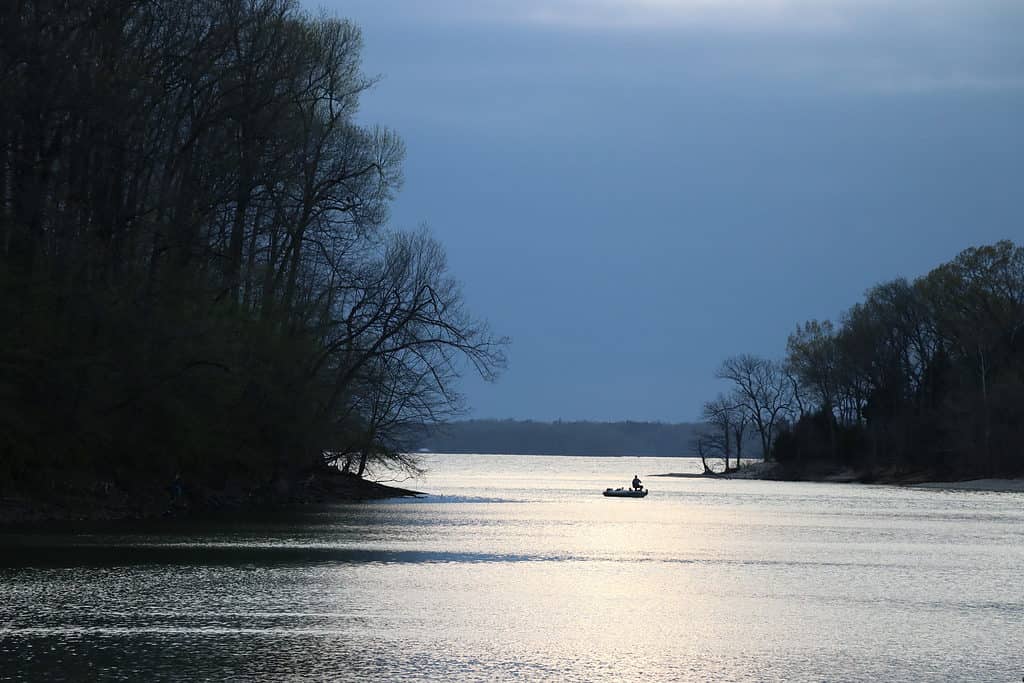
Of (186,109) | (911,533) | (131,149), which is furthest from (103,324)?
(911,533)

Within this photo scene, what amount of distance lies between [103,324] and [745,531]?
74.6ft

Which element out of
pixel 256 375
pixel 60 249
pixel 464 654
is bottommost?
pixel 464 654

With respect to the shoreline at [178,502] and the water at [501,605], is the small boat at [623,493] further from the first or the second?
the water at [501,605]

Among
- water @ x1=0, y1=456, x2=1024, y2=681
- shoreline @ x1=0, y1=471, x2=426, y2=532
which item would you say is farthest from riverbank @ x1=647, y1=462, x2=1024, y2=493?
water @ x1=0, y1=456, x2=1024, y2=681

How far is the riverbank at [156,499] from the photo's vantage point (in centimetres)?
3997

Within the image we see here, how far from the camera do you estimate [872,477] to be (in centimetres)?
12681

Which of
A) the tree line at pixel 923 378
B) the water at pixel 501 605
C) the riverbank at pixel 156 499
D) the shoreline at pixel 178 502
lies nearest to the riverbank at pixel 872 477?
the tree line at pixel 923 378

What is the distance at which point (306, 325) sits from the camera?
60.0 m

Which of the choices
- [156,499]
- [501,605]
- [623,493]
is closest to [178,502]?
[156,499]

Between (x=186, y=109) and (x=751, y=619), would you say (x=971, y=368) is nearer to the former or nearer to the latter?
(x=186, y=109)

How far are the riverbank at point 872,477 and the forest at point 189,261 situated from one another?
5779 cm

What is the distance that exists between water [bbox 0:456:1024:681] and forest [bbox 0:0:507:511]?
5.25 m

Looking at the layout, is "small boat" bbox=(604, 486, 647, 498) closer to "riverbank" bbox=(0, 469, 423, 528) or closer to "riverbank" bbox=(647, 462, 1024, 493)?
"riverbank" bbox=(0, 469, 423, 528)

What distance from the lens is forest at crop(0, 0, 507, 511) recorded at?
4212 centimetres
